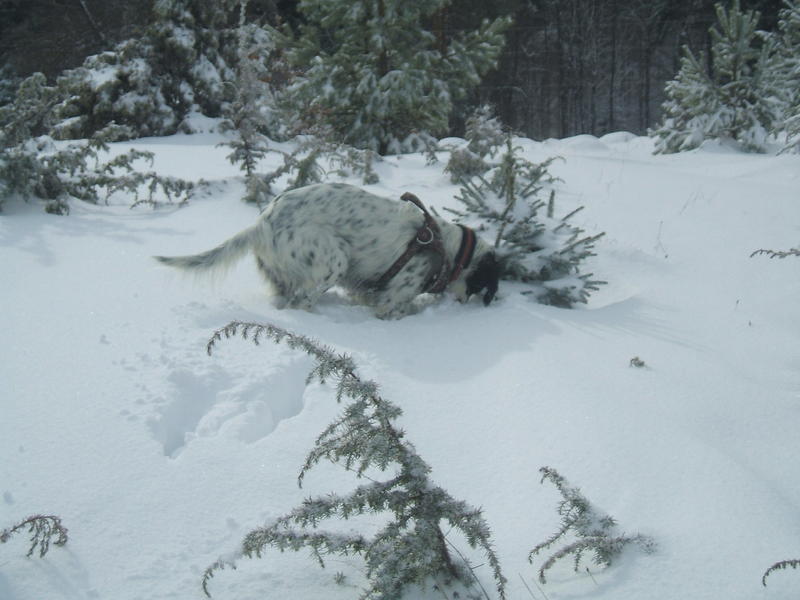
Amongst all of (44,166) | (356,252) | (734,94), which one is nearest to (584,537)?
(356,252)

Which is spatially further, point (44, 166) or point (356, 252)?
point (44, 166)

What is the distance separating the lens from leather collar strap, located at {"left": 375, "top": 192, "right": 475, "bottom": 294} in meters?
3.76

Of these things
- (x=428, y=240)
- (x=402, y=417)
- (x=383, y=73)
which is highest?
(x=383, y=73)

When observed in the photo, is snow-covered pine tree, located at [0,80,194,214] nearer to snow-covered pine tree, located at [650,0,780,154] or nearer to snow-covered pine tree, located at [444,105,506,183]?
snow-covered pine tree, located at [444,105,506,183]

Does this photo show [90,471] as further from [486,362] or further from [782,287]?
[782,287]

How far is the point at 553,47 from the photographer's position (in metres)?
20.7

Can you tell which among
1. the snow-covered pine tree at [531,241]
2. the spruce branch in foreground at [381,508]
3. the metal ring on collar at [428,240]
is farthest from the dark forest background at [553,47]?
the spruce branch in foreground at [381,508]

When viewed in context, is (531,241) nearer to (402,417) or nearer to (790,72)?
(402,417)

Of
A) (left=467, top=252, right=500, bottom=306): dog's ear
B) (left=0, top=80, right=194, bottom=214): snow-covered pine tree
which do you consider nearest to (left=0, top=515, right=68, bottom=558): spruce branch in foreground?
(left=467, top=252, right=500, bottom=306): dog's ear

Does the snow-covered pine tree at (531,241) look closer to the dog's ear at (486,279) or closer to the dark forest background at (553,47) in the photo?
the dog's ear at (486,279)

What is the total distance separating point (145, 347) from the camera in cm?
267

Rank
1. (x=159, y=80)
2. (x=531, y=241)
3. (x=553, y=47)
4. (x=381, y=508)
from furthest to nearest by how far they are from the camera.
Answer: (x=553, y=47), (x=159, y=80), (x=531, y=241), (x=381, y=508)

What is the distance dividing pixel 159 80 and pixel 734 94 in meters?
9.71

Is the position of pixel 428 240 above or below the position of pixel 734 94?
below
